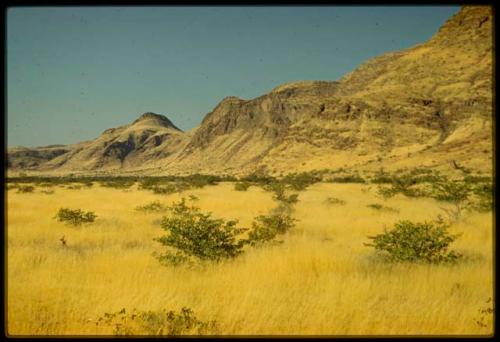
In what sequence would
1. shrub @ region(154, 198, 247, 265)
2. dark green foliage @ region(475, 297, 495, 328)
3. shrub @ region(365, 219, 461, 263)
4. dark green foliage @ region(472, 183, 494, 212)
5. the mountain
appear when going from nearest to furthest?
1. dark green foliage @ region(475, 297, 495, 328)
2. shrub @ region(365, 219, 461, 263)
3. shrub @ region(154, 198, 247, 265)
4. dark green foliage @ region(472, 183, 494, 212)
5. the mountain

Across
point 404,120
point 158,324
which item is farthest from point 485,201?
point 404,120

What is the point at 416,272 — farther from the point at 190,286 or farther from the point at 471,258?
the point at 190,286

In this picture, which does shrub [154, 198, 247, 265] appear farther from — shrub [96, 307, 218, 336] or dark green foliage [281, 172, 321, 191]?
dark green foliage [281, 172, 321, 191]

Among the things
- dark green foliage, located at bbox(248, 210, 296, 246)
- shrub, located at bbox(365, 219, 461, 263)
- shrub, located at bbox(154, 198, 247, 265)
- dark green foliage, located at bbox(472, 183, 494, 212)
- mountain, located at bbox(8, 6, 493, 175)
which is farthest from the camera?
mountain, located at bbox(8, 6, 493, 175)

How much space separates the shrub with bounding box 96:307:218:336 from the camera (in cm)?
405

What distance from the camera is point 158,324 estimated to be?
4141 mm

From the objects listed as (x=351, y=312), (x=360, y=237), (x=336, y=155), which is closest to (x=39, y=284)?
(x=351, y=312)

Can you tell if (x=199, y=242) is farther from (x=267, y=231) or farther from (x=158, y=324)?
(x=158, y=324)

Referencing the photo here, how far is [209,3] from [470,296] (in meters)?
5.08

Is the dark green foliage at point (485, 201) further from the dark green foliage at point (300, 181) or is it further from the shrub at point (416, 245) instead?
the dark green foliage at point (300, 181)

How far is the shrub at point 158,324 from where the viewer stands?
4047 mm

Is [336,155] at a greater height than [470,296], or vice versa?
[336,155]

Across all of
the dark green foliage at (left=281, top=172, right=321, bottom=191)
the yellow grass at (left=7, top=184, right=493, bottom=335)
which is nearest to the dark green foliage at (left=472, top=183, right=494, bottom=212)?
the yellow grass at (left=7, top=184, right=493, bottom=335)

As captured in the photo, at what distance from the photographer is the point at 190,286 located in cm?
544
